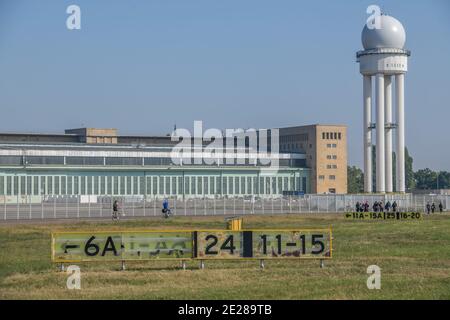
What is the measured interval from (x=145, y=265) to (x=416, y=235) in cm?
2228

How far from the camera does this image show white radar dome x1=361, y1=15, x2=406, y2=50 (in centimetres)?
11975

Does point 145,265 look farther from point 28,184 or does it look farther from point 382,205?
point 28,184

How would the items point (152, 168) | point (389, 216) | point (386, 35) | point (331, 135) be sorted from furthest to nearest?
point (331, 135), point (152, 168), point (386, 35), point (389, 216)

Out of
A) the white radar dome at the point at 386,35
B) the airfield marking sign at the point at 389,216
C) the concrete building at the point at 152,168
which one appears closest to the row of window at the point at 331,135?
the concrete building at the point at 152,168

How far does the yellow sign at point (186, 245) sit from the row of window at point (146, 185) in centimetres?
9130

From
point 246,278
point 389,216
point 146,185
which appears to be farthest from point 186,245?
point 146,185

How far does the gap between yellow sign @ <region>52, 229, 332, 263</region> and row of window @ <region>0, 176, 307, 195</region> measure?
91.3 metres

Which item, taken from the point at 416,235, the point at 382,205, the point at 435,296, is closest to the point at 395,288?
the point at 435,296

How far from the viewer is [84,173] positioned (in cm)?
13275

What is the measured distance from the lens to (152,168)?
137 m

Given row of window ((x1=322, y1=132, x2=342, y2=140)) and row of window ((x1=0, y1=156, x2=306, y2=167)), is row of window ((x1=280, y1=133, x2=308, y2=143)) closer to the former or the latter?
row of window ((x1=322, y1=132, x2=342, y2=140))

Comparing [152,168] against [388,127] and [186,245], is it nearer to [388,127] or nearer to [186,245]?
[388,127]

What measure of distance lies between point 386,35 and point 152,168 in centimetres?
4072

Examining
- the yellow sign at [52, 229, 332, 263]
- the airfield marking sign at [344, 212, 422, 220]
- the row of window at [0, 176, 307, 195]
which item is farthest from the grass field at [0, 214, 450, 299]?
the row of window at [0, 176, 307, 195]
